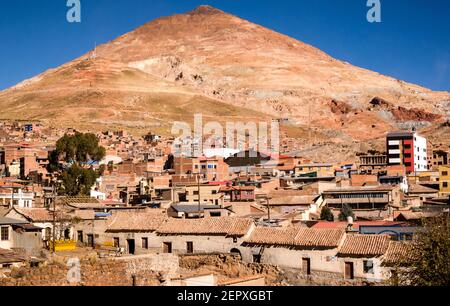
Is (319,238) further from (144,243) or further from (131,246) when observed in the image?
(131,246)

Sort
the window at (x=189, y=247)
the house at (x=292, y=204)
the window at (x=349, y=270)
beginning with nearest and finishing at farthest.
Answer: the window at (x=349, y=270)
the window at (x=189, y=247)
the house at (x=292, y=204)

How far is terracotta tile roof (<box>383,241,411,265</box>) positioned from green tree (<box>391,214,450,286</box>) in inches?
63.0

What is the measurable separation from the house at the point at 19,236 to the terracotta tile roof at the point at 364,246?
12117 mm

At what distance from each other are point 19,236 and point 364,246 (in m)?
13.5

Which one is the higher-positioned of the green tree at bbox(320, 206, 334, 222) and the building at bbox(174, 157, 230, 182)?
the building at bbox(174, 157, 230, 182)

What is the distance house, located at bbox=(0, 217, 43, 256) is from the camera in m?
24.8

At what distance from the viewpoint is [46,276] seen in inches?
Result: 687

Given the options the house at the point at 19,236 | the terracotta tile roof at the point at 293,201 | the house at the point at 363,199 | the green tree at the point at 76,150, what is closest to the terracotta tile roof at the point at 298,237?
the house at the point at 19,236

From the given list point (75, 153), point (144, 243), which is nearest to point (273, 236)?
point (144, 243)

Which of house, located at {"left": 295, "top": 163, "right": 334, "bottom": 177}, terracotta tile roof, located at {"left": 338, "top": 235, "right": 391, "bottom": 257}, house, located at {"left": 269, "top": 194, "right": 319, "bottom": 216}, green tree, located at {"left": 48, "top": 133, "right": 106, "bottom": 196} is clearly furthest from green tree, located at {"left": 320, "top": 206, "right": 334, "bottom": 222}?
house, located at {"left": 295, "top": 163, "right": 334, "bottom": 177}

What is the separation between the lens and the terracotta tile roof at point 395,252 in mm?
21000

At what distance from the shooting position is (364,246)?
74.3ft

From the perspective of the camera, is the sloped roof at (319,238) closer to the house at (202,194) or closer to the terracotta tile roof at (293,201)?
the terracotta tile roof at (293,201)

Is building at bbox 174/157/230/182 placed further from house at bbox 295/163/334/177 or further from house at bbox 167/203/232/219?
house at bbox 167/203/232/219
